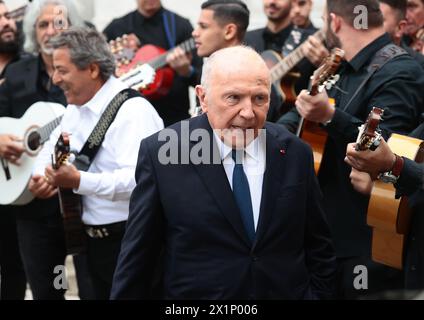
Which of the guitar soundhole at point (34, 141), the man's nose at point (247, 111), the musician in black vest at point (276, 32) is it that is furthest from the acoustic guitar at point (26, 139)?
the man's nose at point (247, 111)

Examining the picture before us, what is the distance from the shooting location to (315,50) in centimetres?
574

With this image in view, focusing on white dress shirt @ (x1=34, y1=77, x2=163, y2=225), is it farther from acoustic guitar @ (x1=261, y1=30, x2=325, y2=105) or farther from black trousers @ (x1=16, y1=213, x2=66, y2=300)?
acoustic guitar @ (x1=261, y1=30, x2=325, y2=105)

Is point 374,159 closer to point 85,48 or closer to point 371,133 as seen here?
point 371,133

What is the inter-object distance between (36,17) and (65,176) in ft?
6.32

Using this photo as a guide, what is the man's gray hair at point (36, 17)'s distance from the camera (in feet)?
21.6

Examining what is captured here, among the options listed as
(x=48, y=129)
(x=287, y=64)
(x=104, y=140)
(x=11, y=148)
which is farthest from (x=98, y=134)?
(x=287, y=64)

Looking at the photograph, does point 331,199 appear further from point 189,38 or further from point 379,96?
point 189,38

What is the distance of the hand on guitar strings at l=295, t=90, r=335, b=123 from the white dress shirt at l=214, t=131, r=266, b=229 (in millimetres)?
714

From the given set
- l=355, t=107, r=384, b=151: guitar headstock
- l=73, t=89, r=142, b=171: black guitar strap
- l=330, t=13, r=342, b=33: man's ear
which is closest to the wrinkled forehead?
l=355, t=107, r=384, b=151: guitar headstock

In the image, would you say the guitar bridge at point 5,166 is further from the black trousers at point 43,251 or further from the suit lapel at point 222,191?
the suit lapel at point 222,191

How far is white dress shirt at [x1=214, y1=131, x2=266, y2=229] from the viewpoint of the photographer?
3.71m

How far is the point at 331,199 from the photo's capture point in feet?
16.1

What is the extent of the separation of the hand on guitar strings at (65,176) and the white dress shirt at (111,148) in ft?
0.11

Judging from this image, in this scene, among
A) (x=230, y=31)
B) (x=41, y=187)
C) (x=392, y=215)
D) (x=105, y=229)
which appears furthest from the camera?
(x=230, y=31)
